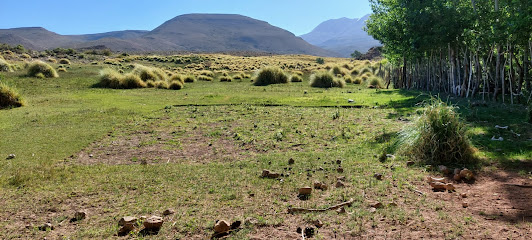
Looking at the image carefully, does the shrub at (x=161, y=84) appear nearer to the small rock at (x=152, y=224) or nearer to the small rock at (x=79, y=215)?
the small rock at (x=79, y=215)

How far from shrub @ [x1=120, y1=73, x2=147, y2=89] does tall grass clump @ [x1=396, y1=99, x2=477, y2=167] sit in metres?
24.4

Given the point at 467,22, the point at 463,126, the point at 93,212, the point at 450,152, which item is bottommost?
the point at 93,212

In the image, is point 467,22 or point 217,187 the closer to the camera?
point 217,187

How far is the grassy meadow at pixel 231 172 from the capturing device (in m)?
4.22

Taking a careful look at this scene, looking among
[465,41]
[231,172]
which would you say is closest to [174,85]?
[465,41]

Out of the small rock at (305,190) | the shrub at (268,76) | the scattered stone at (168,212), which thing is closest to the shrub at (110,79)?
the shrub at (268,76)

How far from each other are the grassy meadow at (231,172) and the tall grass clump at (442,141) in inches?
11.6

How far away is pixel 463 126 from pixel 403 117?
5336 mm

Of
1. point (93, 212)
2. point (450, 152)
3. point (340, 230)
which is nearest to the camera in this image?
point (340, 230)

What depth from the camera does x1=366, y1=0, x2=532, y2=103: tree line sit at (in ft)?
40.3

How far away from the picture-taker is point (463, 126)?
21.2 feet

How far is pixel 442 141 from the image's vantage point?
635 centimetres

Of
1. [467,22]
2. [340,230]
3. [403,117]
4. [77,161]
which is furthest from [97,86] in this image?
[340,230]

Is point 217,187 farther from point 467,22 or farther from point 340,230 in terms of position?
point 467,22
